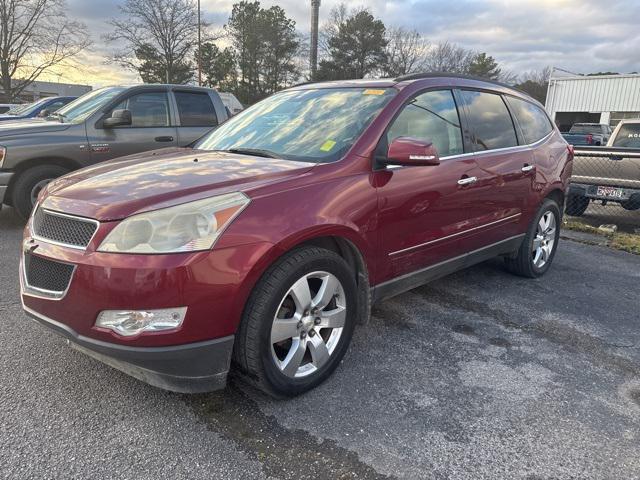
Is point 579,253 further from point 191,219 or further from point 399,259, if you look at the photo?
point 191,219

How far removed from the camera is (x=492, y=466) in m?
2.22

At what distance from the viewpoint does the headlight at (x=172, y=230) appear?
220cm

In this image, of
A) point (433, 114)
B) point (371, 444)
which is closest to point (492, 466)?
point (371, 444)

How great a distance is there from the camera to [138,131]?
270 inches

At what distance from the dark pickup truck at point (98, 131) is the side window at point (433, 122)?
11.0 ft

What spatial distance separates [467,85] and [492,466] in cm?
290

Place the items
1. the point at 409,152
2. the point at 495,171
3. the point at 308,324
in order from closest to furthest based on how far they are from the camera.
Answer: the point at 308,324 < the point at 409,152 < the point at 495,171

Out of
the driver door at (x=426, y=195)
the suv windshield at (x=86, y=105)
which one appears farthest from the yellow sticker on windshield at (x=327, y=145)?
the suv windshield at (x=86, y=105)

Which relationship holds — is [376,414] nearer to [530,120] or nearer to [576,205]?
[530,120]

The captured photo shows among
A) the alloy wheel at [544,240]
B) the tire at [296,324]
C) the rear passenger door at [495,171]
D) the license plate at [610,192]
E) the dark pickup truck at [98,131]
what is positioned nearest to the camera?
the tire at [296,324]

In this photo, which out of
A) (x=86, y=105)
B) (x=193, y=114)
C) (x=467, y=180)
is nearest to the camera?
(x=467, y=180)

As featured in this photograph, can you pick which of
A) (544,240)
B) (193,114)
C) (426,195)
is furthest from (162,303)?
(193,114)

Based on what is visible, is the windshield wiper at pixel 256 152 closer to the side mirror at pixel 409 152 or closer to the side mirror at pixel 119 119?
the side mirror at pixel 409 152

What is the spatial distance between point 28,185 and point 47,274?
4.38 meters
